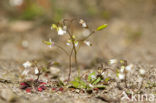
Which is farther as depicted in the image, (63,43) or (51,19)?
(51,19)

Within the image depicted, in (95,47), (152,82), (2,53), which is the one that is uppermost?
(95,47)

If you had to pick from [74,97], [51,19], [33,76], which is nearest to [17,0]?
[51,19]

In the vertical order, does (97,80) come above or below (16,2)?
below

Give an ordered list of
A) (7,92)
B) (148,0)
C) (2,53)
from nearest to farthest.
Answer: (7,92) → (2,53) → (148,0)

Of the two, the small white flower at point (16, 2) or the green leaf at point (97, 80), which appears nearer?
the green leaf at point (97, 80)

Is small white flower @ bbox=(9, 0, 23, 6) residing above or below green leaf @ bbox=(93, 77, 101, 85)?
above

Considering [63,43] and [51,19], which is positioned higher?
[51,19]

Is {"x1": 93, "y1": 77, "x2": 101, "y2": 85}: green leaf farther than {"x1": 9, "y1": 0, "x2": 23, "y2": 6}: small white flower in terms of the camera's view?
No

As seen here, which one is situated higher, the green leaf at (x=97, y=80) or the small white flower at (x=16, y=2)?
the small white flower at (x=16, y=2)

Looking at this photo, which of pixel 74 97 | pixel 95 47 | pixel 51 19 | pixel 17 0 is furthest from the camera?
pixel 17 0

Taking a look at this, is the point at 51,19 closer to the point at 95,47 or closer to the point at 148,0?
the point at 95,47

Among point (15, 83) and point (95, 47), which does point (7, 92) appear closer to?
point (15, 83)
